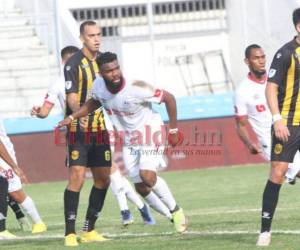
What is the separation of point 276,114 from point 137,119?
2.20m

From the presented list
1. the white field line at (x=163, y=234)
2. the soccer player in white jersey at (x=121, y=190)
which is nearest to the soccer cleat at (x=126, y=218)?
the soccer player in white jersey at (x=121, y=190)

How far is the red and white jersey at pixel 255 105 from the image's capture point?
13569mm

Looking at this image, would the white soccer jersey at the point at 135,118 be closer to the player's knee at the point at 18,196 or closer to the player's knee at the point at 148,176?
the player's knee at the point at 148,176

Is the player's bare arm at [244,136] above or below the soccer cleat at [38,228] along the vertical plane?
above

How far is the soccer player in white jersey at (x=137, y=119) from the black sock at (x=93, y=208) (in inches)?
19.7

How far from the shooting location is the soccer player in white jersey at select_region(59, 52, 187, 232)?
11.0 meters

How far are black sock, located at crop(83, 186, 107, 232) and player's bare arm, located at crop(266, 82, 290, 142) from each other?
2.69 metres

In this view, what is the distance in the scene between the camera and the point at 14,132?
73.7ft

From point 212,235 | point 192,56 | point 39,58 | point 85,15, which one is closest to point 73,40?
point 39,58

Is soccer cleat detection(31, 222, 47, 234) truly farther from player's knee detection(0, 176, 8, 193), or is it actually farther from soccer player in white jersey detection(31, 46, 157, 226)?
soccer player in white jersey detection(31, 46, 157, 226)

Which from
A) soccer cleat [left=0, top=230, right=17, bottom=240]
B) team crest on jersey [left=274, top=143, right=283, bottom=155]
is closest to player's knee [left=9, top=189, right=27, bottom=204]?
soccer cleat [left=0, top=230, right=17, bottom=240]

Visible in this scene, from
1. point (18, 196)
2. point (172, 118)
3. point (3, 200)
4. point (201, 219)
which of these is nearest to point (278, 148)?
point (172, 118)

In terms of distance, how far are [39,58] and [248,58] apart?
43.6ft

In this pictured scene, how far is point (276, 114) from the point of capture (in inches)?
382
